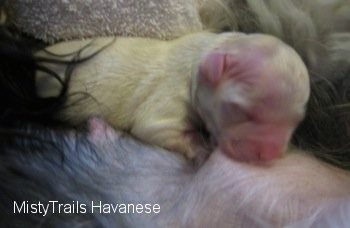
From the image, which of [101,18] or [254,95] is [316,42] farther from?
[101,18]

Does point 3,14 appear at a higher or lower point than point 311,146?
higher

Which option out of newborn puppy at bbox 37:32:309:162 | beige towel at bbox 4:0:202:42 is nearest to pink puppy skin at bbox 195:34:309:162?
newborn puppy at bbox 37:32:309:162

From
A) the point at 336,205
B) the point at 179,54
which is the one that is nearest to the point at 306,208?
the point at 336,205

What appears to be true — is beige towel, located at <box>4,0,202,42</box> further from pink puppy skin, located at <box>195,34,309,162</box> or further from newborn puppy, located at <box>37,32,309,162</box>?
pink puppy skin, located at <box>195,34,309,162</box>

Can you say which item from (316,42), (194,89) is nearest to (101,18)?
(194,89)

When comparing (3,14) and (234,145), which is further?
(3,14)

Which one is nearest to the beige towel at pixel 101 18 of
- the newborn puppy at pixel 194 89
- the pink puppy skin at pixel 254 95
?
the newborn puppy at pixel 194 89

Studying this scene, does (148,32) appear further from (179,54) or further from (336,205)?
(336,205)
